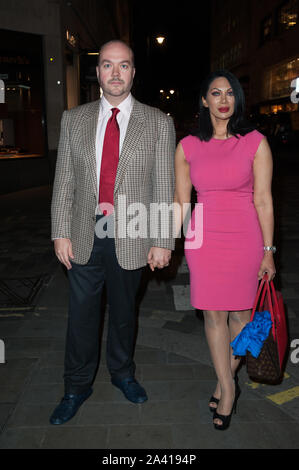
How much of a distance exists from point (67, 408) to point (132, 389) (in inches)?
18.5

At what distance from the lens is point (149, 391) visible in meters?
3.27

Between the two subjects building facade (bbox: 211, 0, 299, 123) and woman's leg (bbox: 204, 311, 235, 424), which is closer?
woman's leg (bbox: 204, 311, 235, 424)

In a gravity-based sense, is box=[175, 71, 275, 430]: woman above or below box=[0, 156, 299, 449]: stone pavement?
above

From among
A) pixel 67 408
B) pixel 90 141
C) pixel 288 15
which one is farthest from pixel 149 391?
pixel 288 15

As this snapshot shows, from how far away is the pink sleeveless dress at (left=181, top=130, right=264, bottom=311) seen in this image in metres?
2.65

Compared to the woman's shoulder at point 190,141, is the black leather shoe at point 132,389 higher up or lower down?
lower down

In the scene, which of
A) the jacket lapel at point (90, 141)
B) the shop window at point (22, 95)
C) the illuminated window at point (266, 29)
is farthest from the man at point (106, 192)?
the illuminated window at point (266, 29)

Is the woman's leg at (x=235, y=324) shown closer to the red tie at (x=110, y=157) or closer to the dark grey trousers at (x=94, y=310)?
the dark grey trousers at (x=94, y=310)

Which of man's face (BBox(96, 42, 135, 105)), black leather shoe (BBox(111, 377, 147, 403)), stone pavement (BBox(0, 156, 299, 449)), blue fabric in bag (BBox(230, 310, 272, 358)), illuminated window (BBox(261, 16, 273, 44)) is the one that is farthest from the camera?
illuminated window (BBox(261, 16, 273, 44))

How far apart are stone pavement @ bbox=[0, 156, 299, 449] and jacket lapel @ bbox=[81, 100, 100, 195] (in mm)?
1472

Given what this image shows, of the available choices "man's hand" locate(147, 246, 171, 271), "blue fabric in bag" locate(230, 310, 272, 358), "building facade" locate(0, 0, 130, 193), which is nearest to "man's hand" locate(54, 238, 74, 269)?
"man's hand" locate(147, 246, 171, 271)

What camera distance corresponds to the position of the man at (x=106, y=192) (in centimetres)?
268

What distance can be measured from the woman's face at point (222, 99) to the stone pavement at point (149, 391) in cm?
191

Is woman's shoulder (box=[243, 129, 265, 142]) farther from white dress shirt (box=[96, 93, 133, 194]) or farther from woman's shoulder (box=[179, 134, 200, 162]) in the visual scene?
white dress shirt (box=[96, 93, 133, 194])
